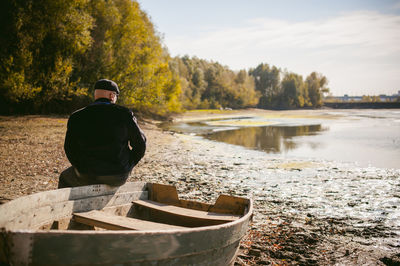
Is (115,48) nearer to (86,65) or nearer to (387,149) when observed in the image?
(86,65)

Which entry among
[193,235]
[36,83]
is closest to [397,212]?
[193,235]

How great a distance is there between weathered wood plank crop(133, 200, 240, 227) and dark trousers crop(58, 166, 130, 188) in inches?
22.1

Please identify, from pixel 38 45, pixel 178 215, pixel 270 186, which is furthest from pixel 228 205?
pixel 38 45

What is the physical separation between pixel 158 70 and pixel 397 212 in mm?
33093

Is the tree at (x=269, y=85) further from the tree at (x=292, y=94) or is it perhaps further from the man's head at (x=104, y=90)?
the man's head at (x=104, y=90)

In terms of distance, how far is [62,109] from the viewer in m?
30.3

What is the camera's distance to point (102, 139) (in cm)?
427

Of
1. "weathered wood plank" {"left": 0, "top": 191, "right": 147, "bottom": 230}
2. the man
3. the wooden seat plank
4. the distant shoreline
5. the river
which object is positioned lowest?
the river

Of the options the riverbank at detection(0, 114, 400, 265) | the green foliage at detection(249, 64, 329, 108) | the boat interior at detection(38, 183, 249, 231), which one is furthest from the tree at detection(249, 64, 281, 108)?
→ the boat interior at detection(38, 183, 249, 231)

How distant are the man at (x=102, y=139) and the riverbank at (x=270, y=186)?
2584mm

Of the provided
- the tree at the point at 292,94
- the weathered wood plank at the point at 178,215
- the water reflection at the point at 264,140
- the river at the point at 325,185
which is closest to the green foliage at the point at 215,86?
the tree at the point at 292,94

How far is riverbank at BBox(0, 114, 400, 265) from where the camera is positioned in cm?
553

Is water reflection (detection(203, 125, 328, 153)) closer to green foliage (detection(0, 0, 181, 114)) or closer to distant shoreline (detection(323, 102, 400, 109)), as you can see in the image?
green foliage (detection(0, 0, 181, 114))

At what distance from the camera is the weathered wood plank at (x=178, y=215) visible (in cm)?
421
